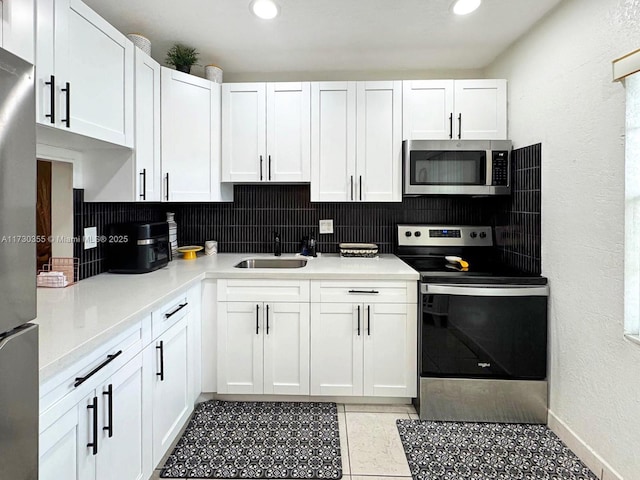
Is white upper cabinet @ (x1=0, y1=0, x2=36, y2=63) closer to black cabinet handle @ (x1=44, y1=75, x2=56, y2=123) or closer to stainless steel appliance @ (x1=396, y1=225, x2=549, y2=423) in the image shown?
black cabinet handle @ (x1=44, y1=75, x2=56, y2=123)

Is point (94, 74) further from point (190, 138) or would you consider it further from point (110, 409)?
point (110, 409)

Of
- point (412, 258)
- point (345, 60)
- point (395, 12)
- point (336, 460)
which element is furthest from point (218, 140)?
point (336, 460)

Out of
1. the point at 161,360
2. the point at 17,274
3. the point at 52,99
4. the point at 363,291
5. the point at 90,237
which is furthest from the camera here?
the point at 363,291

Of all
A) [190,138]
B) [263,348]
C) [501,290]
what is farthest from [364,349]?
[190,138]

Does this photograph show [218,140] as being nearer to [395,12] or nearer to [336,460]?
[395,12]

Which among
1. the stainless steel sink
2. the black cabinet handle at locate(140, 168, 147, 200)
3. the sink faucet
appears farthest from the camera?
the sink faucet

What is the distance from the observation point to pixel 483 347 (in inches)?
88.7

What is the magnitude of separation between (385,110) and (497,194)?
96 centimetres

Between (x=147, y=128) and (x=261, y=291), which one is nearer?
(x=147, y=128)

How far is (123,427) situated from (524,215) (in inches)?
95.9

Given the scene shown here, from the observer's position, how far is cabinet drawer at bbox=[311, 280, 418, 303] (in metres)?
2.38

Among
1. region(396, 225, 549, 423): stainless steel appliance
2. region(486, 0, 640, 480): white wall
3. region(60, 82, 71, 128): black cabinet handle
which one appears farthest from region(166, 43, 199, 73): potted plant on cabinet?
region(486, 0, 640, 480): white wall

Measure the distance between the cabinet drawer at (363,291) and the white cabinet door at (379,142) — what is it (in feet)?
2.22

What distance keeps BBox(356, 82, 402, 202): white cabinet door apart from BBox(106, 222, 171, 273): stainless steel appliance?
140 centimetres
